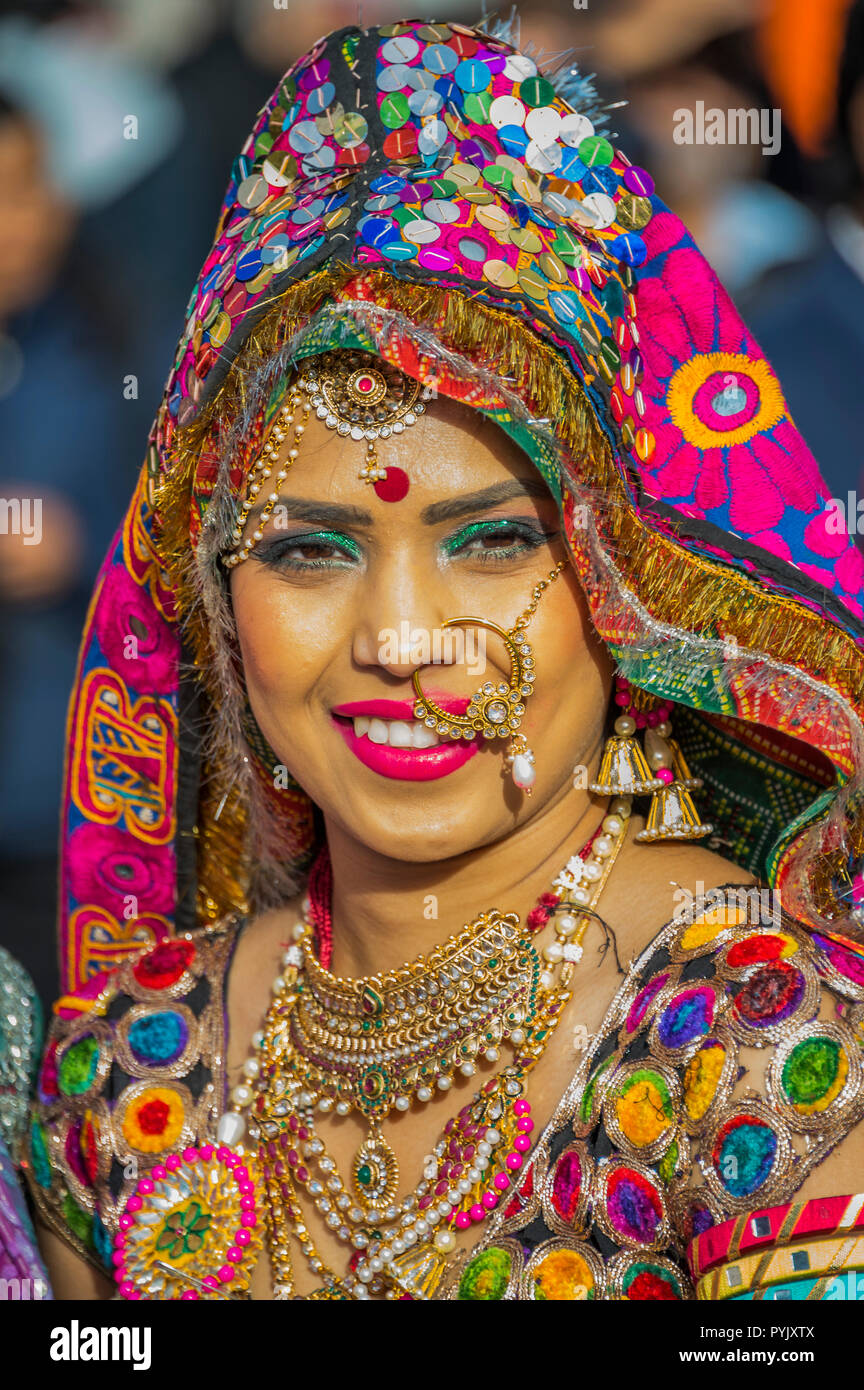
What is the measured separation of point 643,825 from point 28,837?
Answer: 3.03 m

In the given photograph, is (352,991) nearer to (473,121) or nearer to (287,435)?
(287,435)

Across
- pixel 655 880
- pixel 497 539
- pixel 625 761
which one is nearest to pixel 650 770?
pixel 625 761

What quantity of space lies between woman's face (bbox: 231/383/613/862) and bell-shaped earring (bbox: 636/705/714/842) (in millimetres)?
83

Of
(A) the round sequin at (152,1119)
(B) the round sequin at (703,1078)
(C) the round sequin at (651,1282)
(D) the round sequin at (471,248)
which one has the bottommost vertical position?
(C) the round sequin at (651,1282)

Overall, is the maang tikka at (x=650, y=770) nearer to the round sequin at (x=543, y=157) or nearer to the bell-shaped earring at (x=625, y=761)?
the bell-shaped earring at (x=625, y=761)

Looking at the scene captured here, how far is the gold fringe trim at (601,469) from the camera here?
1.66 metres

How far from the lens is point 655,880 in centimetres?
187

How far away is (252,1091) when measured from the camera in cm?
210

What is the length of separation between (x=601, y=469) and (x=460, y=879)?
0.56 metres

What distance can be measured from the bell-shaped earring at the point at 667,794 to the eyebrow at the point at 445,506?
0.36 m

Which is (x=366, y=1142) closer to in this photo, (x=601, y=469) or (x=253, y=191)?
(x=601, y=469)

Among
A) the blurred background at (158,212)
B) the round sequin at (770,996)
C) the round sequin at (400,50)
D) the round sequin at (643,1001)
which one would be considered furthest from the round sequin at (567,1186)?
the blurred background at (158,212)

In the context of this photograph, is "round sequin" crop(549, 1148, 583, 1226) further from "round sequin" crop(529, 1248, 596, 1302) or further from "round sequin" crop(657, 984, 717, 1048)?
"round sequin" crop(657, 984, 717, 1048)

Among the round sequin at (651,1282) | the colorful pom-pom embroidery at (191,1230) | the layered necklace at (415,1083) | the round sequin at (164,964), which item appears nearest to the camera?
the round sequin at (651,1282)
